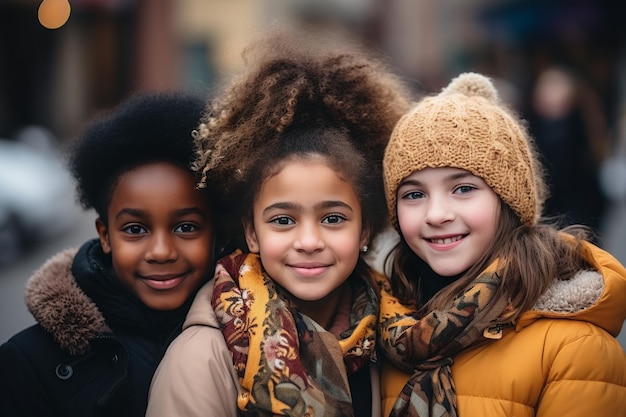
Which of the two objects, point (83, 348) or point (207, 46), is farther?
point (207, 46)

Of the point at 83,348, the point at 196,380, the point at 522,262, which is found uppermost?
the point at 522,262

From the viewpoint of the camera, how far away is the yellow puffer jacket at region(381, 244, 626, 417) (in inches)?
98.3

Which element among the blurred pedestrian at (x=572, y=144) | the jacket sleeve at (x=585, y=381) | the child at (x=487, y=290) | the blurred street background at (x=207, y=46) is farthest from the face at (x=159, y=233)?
the blurred street background at (x=207, y=46)

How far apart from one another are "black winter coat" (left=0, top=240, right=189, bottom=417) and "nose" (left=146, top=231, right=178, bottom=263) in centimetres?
21

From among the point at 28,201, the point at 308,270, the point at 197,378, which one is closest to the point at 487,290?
the point at 308,270

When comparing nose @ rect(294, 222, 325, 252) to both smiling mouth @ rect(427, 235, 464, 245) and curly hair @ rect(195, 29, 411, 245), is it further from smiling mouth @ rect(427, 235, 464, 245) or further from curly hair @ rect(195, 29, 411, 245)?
smiling mouth @ rect(427, 235, 464, 245)

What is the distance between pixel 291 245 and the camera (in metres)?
2.76

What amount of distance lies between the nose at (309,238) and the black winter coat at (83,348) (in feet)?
1.95

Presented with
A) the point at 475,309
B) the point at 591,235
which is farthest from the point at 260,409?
the point at 591,235

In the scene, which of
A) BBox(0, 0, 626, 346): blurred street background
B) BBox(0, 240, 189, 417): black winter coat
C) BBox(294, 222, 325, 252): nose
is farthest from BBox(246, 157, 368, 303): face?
BBox(0, 0, 626, 346): blurred street background

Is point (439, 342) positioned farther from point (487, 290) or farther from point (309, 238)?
point (309, 238)

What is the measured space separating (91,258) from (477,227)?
1.50 m

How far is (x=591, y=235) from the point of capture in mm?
3061

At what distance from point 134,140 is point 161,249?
18.0 inches
